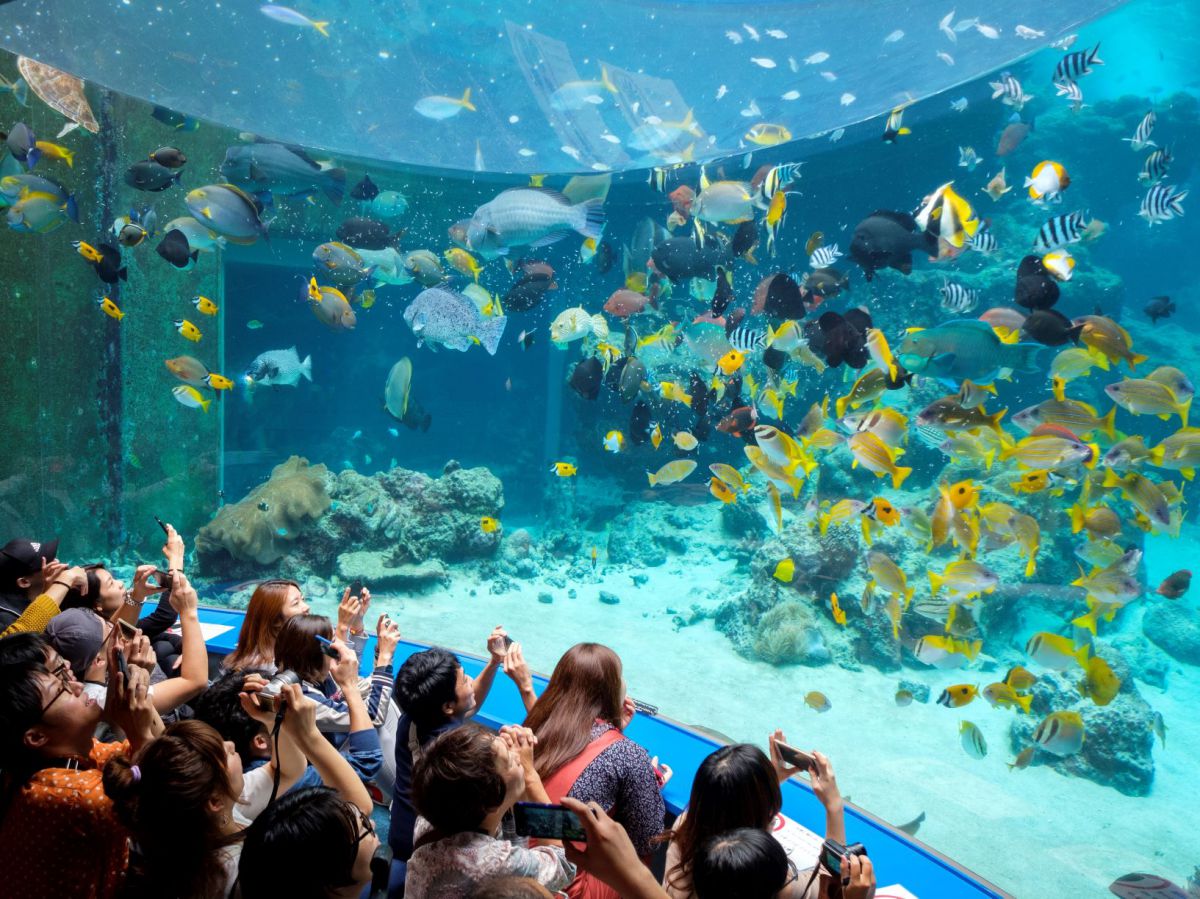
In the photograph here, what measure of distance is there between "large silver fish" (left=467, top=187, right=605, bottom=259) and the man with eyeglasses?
15.4 feet

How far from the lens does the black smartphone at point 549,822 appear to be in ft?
4.40

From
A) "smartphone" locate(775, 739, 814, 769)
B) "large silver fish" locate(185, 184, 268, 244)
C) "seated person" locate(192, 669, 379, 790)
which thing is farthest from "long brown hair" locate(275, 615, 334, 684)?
"large silver fish" locate(185, 184, 268, 244)

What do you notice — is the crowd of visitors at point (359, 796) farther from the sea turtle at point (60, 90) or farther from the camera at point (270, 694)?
the sea turtle at point (60, 90)

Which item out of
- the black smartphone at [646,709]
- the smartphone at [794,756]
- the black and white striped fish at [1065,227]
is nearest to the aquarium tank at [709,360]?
the black and white striped fish at [1065,227]

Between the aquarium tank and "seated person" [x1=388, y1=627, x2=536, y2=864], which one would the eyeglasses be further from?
the aquarium tank

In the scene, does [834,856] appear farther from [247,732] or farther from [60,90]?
[60,90]

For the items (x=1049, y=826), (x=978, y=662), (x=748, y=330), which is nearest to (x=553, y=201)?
(x=748, y=330)

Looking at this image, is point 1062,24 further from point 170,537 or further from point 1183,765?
point 170,537

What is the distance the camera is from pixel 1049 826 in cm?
545

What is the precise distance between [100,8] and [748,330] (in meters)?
9.95

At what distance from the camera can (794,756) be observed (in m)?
2.13

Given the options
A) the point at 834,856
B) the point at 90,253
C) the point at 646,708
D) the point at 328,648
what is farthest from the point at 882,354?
the point at 90,253

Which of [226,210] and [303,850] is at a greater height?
[226,210]

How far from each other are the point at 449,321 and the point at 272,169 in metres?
2.46
